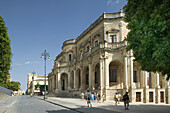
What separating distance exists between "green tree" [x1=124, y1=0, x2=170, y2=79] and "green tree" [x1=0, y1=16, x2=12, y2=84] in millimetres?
28635

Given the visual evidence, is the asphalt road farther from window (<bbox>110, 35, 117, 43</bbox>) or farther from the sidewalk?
window (<bbox>110, 35, 117, 43</bbox>)

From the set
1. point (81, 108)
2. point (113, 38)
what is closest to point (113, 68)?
point (113, 38)

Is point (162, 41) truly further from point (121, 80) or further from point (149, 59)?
point (121, 80)

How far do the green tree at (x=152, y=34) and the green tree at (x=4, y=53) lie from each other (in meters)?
28.6

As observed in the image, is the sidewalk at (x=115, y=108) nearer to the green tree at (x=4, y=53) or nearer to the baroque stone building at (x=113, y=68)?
the baroque stone building at (x=113, y=68)

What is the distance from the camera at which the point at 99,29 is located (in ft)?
110

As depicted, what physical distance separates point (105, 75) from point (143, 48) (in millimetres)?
17860

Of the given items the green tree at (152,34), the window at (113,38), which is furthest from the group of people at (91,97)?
the window at (113,38)

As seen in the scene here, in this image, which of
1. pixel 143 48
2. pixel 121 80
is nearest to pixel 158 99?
pixel 121 80

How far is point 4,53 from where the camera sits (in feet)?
116

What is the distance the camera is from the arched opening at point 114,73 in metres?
29.9

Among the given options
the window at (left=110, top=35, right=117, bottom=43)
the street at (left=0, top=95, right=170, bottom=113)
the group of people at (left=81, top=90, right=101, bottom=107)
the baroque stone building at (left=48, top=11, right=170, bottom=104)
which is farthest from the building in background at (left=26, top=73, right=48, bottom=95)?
the street at (left=0, top=95, right=170, bottom=113)

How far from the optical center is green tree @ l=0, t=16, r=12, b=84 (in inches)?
1346

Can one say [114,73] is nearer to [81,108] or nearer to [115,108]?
[115,108]
